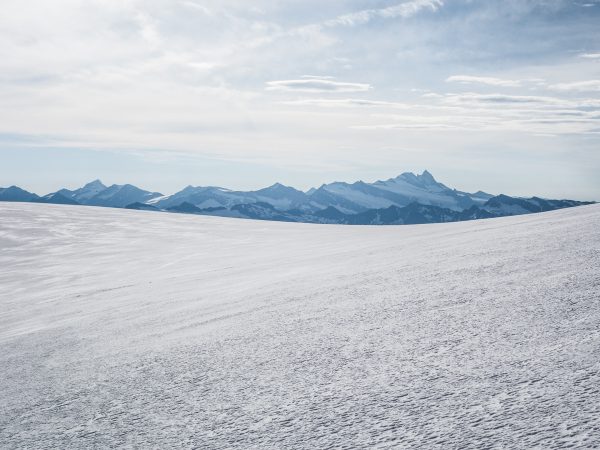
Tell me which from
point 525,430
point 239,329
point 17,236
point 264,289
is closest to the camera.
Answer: point 525,430

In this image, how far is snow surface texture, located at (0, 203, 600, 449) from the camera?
102 inches

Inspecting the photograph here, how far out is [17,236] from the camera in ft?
67.5

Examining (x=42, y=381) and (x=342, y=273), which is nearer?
(x=42, y=381)

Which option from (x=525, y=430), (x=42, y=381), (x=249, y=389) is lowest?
(x=42, y=381)

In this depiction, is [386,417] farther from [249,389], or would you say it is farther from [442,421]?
[249,389]

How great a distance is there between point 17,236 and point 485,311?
2117 cm

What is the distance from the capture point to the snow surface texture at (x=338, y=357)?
8.50 feet

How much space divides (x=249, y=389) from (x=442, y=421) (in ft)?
4.65

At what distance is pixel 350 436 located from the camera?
8.29 feet

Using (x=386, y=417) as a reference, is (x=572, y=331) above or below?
above

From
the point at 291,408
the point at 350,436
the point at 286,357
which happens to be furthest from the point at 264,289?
the point at 350,436

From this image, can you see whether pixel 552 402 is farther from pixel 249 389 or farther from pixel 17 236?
pixel 17 236

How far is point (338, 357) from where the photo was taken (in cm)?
376

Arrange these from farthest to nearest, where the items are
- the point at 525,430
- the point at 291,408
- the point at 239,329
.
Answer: the point at 239,329
the point at 291,408
the point at 525,430
